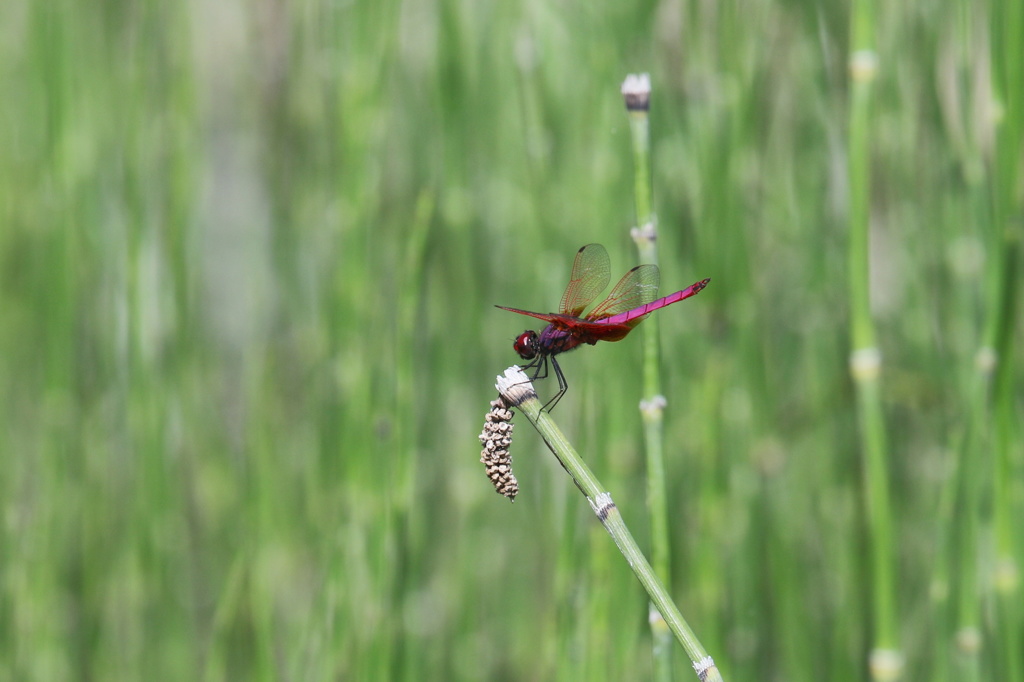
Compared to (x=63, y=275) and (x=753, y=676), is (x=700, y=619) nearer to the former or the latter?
(x=753, y=676)

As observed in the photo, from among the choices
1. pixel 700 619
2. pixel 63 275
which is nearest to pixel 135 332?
pixel 63 275

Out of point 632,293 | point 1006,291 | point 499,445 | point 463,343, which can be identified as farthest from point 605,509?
point 463,343

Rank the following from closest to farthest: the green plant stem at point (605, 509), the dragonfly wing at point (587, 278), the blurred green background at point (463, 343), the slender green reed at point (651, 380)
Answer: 1. the green plant stem at point (605, 509)
2. the slender green reed at point (651, 380)
3. the dragonfly wing at point (587, 278)
4. the blurred green background at point (463, 343)

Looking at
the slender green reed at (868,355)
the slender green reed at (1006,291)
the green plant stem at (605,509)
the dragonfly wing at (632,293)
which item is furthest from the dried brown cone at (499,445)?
the slender green reed at (1006,291)

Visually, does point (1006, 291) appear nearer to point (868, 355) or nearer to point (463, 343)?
point (868, 355)

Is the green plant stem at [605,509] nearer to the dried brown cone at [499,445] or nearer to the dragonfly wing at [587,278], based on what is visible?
the dried brown cone at [499,445]
